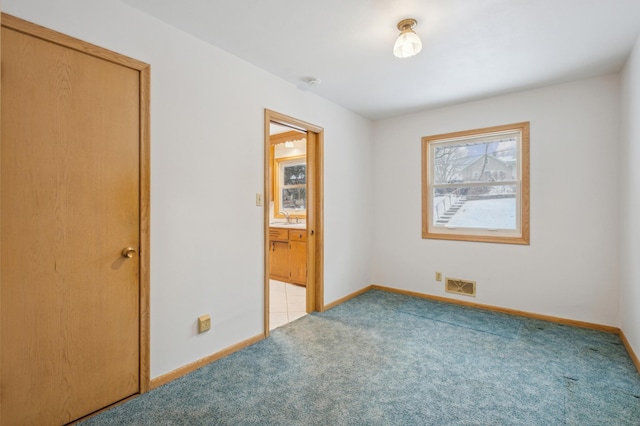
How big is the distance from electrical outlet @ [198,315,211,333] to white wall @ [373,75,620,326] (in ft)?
9.08

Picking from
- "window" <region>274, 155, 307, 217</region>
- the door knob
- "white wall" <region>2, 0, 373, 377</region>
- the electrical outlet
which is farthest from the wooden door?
"window" <region>274, 155, 307, 217</region>

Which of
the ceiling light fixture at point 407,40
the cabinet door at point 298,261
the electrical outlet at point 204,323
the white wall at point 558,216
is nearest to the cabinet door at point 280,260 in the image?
the cabinet door at point 298,261

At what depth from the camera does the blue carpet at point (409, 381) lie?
178 cm

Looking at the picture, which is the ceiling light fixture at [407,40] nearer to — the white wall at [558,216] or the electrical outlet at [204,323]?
the white wall at [558,216]

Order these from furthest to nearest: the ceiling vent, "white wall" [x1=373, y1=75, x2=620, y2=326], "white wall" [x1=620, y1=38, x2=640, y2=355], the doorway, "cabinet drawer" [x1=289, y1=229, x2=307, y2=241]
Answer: "cabinet drawer" [x1=289, y1=229, x2=307, y2=241]
the ceiling vent
the doorway
"white wall" [x1=373, y1=75, x2=620, y2=326]
"white wall" [x1=620, y1=38, x2=640, y2=355]

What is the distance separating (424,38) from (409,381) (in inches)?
96.3

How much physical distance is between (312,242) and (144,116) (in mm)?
2118

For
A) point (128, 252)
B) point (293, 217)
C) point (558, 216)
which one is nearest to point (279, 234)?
point (293, 217)

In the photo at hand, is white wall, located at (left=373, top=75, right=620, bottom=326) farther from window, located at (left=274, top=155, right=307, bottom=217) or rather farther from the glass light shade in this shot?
window, located at (left=274, top=155, right=307, bottom=217)

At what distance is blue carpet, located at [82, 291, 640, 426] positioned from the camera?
5.84 ft

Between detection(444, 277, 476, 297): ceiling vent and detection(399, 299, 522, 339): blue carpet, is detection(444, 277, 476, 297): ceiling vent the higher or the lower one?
the higher one

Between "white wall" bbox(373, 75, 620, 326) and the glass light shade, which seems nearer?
the glass light shade

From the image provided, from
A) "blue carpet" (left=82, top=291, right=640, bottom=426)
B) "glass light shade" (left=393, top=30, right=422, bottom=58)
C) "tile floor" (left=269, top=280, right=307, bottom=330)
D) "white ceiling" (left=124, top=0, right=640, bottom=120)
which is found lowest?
"blue carpet" (left=82, top=291, right=640, bottom=426)

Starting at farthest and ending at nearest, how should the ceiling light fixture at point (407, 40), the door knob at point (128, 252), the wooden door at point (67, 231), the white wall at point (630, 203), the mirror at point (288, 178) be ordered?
the mirror at point (288, 178) < the white wall at point (630, 203) < the ceiling light fixture at point (407, 40) < the door knob at point (128, 252) < the wooden door at point (67, 231)
